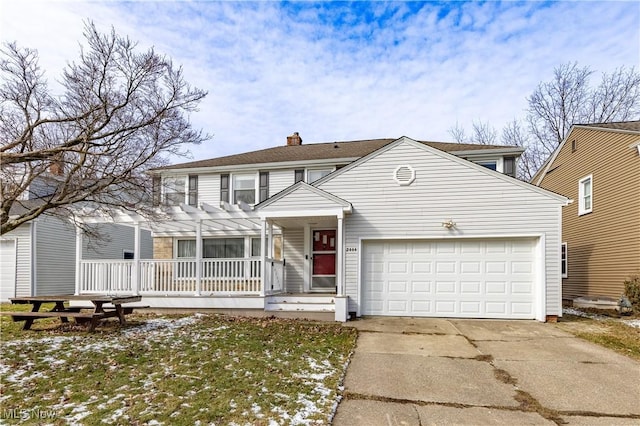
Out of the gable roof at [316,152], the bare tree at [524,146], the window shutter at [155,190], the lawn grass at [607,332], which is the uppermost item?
the bare tree at [524,146]

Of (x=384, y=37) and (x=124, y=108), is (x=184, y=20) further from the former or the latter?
(x=384, y=37)

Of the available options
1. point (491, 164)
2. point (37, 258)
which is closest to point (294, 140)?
point (491, 164)

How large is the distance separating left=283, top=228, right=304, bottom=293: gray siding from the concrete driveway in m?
4.25

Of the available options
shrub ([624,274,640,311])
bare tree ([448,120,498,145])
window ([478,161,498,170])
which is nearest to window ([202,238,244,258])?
window ([478,161,498,170])

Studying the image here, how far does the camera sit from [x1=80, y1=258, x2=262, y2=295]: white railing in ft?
A: 35.3

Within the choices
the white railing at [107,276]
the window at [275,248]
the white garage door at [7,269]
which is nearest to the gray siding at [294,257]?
the window at [275,248]

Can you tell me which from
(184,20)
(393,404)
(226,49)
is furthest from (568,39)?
(393,404)

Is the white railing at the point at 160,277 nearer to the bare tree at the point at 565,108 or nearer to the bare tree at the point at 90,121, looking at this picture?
the bare tree at the point at 90,121

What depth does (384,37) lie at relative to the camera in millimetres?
10578

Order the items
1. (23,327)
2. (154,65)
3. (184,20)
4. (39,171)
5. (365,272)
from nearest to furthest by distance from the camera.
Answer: (39,171) → (154,65) → (23,327) → (184,20) → (365,272)

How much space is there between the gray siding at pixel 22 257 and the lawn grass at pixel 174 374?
24.0ft

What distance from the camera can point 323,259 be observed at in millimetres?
11758

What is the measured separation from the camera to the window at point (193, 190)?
13320mm

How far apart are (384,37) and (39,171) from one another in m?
8.93
